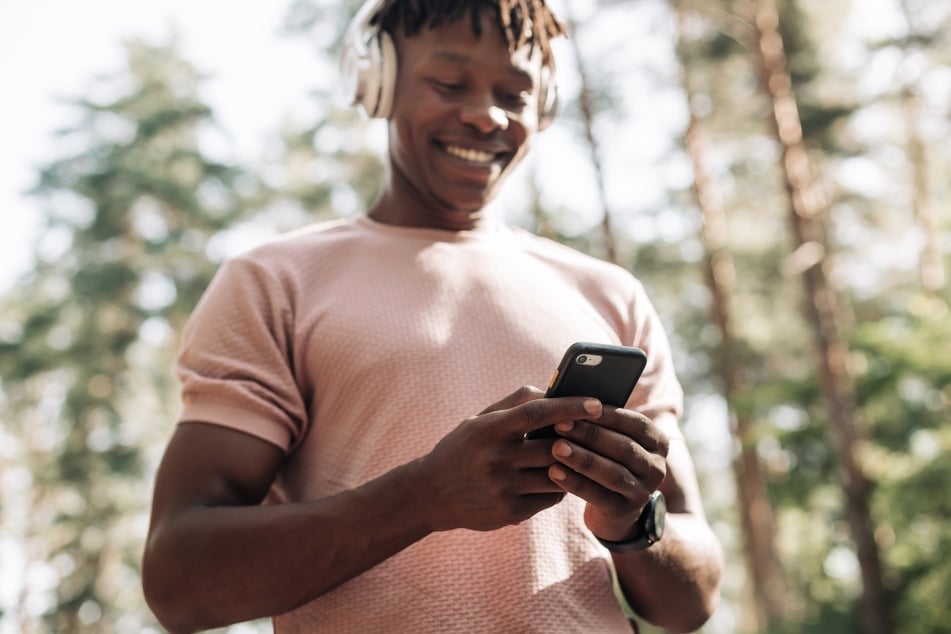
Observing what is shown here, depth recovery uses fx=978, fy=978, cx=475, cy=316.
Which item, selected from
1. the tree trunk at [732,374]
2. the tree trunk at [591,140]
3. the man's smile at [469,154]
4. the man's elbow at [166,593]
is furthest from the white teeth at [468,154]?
the tree trunk at [732,374]

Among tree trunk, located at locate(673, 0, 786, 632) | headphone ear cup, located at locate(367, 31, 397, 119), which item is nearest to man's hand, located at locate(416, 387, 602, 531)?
headphone ear cup, located at locate(367, 31, 397, 119)

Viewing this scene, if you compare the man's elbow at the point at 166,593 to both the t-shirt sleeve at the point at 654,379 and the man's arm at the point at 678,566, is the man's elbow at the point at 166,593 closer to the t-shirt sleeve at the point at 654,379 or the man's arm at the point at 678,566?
the man's arm at the point at 678,566

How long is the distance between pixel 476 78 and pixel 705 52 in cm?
1414

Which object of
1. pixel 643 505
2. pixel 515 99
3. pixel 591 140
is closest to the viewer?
pixel 643 505

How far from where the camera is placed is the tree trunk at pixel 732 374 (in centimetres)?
1650

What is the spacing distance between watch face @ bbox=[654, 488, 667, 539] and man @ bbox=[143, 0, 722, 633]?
2 centimetres

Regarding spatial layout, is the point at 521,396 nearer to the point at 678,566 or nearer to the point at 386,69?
the point at 678,566

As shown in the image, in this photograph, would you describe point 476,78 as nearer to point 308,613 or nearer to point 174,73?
point 308,613

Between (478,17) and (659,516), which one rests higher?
(478,17)

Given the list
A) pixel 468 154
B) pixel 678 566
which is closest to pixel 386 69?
pixel 468 154

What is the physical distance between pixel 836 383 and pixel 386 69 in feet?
36.6

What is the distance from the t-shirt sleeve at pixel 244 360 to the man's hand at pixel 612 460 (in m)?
0.55

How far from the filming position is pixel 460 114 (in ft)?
6.66

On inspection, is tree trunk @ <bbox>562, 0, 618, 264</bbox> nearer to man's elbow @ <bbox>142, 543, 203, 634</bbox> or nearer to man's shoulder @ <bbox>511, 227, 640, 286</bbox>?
man's shoulder @ <bbox>511, 227, 640, 286</bbox>
